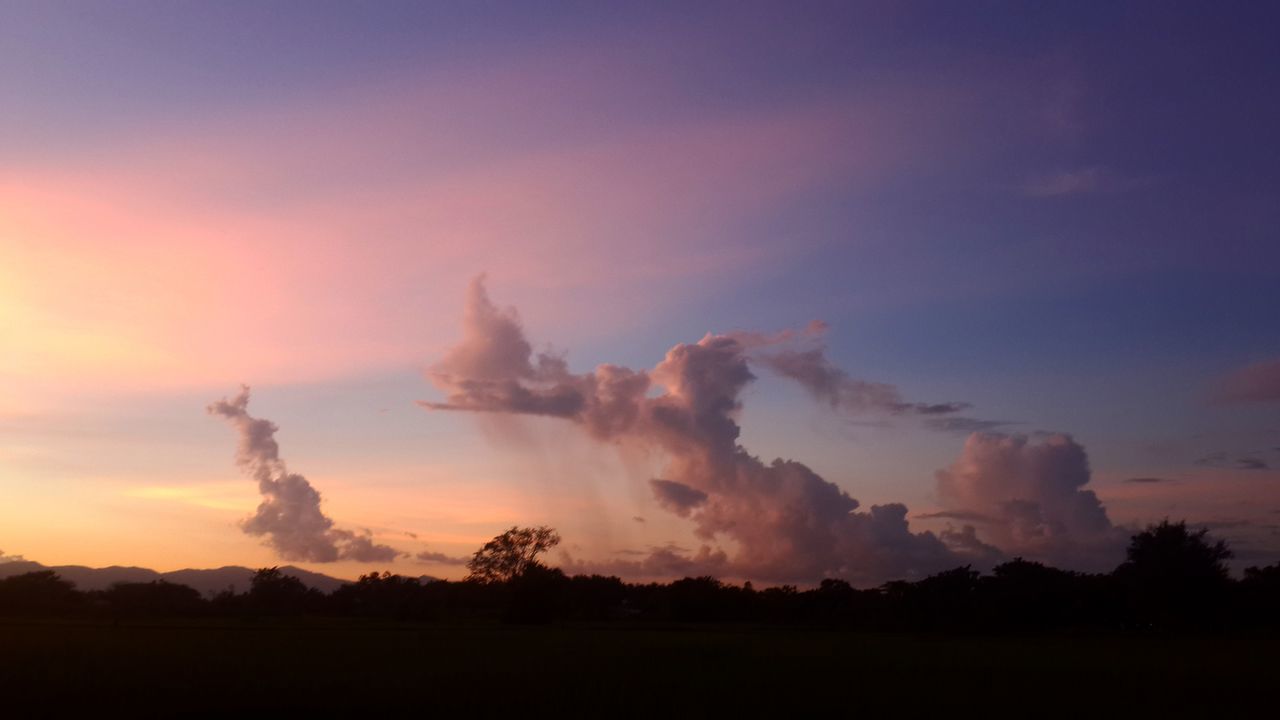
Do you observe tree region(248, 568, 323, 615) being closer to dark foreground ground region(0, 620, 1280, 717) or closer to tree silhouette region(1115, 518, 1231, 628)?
dark foreground ground region(0, 620, 1280, 717)

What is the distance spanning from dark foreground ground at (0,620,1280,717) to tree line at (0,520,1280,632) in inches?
1319

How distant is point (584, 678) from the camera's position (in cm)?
3234

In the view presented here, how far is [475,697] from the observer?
87.0 ft

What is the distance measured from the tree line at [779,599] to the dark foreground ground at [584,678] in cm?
3351

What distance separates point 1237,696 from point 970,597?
62.9m

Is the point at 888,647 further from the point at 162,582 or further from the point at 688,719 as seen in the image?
the point at 162,582

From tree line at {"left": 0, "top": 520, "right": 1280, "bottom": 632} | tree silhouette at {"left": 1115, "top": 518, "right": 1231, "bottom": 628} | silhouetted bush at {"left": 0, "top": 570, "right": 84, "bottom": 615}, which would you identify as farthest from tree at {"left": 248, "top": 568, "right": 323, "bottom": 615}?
tree silhouette at {"left": 1115, "top": 518, "right": 1231, "bottom": 628}

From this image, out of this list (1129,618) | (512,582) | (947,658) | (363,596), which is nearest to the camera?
(947,658)

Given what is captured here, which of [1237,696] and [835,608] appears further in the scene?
[835,608]

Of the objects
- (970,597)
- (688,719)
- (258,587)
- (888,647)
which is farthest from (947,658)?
(258,587)

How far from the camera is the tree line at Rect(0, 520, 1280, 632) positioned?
80812 mm

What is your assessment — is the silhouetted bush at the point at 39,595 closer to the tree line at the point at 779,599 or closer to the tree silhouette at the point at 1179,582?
the tree line at the point at 779,599

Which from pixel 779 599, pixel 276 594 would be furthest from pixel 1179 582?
pixel 276 594

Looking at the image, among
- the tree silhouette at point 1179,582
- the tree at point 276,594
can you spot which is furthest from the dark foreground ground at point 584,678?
the tree at point 276,594
